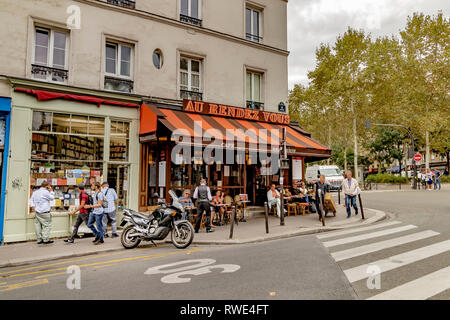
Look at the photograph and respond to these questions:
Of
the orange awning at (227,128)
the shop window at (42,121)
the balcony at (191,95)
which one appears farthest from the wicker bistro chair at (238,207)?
the shop window at (42,121)

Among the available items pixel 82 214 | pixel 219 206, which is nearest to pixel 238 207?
pixel 219 206

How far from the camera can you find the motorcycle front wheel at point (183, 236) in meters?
7.69

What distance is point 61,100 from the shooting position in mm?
9625

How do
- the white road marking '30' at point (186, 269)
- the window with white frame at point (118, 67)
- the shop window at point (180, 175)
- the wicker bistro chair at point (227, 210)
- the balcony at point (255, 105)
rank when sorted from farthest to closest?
the balcony at point (255, 105), the wicker bistro chair at point (227, 210), the shop window at point (180, 175), the window with white frame at point (118, 67), the white road marking '30' at point (186, 269)

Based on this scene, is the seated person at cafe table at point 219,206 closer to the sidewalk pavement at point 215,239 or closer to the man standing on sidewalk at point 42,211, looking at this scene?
the sidewalk pavement at point 215,239

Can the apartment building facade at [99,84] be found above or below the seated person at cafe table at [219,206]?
above

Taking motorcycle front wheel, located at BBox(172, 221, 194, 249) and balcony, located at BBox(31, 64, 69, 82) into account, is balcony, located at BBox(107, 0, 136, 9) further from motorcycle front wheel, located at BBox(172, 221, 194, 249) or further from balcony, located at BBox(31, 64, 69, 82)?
motorcycle front wheel, located at BBox(172, 221, 194, 249)

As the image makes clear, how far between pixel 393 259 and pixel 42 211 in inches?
332

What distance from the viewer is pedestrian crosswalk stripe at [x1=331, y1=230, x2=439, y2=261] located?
629 cm

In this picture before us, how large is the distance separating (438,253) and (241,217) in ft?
23.8

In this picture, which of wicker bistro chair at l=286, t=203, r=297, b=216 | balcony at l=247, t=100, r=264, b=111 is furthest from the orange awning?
→ wicker bistro chair at l=286, t=203, r=297, b=216

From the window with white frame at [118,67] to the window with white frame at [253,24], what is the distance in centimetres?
581

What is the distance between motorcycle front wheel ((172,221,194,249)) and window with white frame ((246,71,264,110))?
7887mm

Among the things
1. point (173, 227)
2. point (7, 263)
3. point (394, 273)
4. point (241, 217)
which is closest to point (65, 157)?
point (7, 263)
